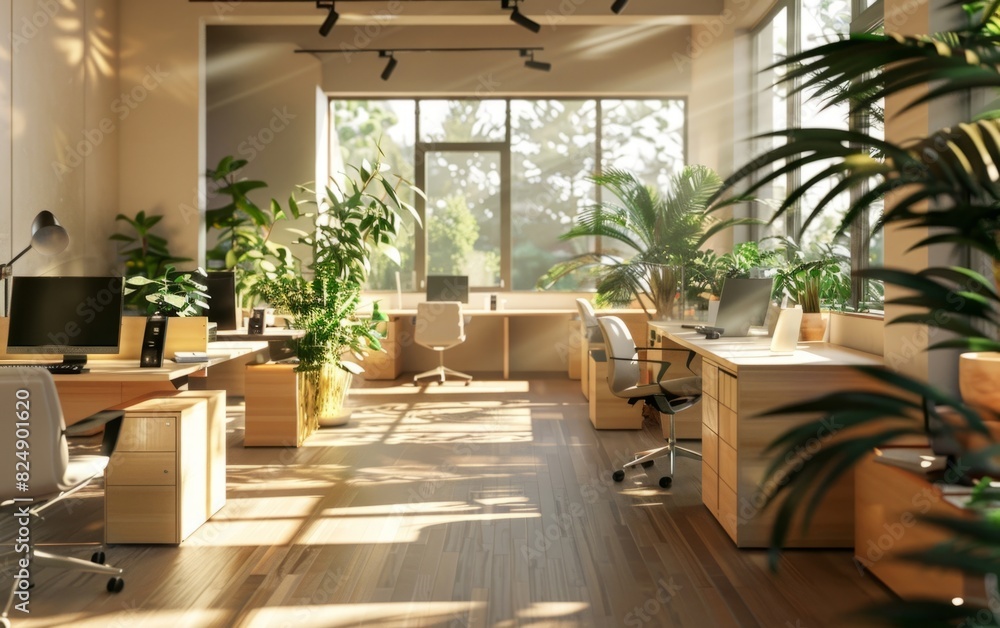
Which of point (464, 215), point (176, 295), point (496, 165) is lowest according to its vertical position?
point (176, 295)

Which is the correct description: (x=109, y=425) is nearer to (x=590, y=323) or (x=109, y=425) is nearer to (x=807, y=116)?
(x=590, y=323)

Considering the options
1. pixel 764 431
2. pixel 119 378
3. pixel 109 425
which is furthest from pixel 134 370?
pixel 764 431

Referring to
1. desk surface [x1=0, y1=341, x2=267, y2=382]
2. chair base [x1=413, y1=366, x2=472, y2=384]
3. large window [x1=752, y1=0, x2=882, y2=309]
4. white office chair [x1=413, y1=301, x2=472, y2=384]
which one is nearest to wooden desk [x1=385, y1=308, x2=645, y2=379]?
chair base [x1=413, y1=366, x2=472, y2=384]

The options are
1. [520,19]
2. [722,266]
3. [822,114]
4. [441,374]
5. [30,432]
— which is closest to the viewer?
[30,432]

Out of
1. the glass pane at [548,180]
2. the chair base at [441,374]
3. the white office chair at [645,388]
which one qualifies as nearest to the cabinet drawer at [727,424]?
the white office chair at [645,388]

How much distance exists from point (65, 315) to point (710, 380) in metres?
3.30

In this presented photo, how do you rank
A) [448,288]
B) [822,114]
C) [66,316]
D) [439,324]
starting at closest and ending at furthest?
[66,316] < [822,114] < [439,324] < [448,288]

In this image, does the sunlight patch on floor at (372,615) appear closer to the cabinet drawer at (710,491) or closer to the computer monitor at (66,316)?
the cabinet drawer at (710,491)

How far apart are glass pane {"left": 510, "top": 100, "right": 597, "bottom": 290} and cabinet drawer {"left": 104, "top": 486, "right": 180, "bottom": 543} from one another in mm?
7247

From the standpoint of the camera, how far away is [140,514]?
3799mm

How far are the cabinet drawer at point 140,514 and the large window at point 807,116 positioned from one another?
3369mm

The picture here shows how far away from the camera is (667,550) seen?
3770 mm

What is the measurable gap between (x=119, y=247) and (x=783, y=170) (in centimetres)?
791

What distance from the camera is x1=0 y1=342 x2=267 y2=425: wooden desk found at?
4.08 metres
